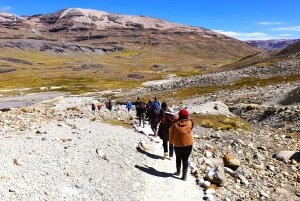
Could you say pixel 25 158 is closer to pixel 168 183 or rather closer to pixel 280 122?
pixel 168 183

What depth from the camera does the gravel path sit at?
1034 centimetres

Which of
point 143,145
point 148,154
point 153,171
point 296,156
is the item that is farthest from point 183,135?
point 296,156

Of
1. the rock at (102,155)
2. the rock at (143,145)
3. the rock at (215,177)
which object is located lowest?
the rock at (215,177)

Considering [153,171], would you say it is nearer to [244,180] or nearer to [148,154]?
[148,154]

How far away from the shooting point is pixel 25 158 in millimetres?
12008

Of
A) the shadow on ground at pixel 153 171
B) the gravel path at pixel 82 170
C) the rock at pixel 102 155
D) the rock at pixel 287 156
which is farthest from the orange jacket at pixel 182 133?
the rock at pixel 287 156

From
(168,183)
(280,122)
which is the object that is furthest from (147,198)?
(280,122)

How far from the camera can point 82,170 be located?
39.8 feet

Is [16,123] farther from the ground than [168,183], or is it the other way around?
[16,123]

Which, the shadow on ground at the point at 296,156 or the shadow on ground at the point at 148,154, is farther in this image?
the shadow on ground at the point at 296,156

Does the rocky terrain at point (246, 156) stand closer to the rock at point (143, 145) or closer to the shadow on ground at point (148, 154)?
the rock at point (143, 145)

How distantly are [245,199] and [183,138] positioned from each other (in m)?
4.19

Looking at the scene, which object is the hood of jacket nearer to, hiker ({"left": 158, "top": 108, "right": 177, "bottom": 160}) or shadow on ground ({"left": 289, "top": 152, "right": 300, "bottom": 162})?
hiker ({"left": 158, "top": 108, "right": 177, "bottom": 160})

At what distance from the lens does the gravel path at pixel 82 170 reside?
1034 centimetres
